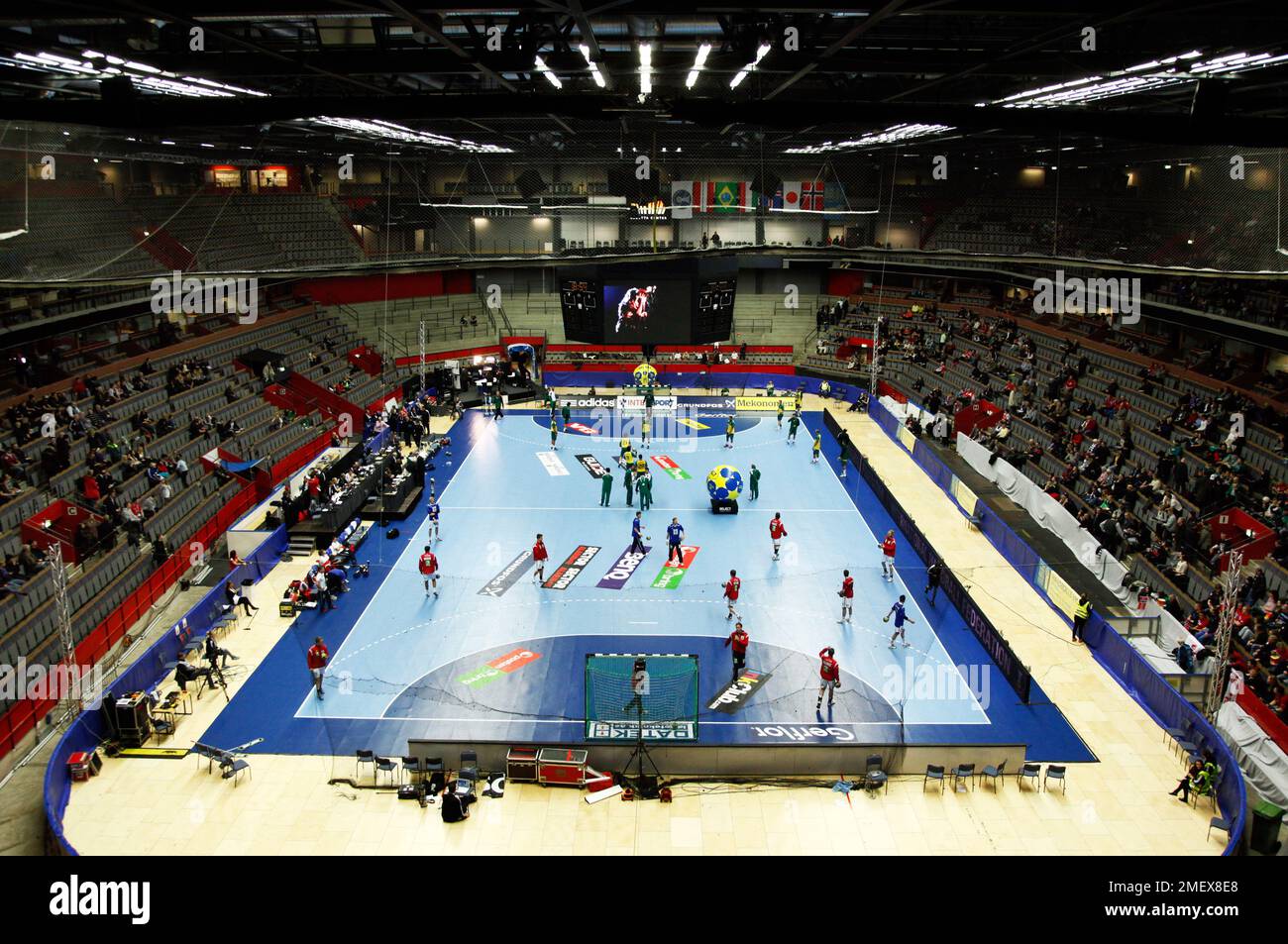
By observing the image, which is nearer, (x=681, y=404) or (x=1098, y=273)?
(x=1098, y=273)

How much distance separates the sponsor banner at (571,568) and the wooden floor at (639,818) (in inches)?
303

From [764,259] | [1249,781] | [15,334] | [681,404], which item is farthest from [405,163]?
[1249,781]

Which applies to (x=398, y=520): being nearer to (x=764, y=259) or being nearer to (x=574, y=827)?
(x=574, y=827)

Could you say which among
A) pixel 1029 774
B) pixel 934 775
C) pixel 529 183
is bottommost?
pixel 1029 774

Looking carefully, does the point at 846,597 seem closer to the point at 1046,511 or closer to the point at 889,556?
the point at 889,556

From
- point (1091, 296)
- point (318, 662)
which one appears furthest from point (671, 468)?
point (1091, 296)

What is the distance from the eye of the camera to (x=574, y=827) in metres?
12.6

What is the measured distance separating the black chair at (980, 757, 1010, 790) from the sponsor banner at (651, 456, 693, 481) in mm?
17368

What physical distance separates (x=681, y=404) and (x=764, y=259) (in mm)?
Result: 12343

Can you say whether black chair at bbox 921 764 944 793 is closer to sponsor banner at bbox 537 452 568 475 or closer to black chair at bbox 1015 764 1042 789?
black chair at bbox 1015 764 1042 789

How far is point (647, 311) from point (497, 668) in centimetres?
1111

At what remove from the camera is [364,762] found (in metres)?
13.9

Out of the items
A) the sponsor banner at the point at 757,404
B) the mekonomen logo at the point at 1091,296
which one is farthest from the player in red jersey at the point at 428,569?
the mekonomen logo at the point at 1091,296

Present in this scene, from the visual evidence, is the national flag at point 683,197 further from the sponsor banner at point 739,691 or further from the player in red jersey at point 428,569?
the sponsor banner at point 739,691
